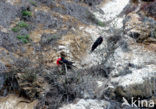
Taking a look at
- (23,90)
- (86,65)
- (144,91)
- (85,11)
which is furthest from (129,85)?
(85,11)

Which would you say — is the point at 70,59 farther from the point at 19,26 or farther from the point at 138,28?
the point at 138,28

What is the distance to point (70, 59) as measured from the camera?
18.5ft

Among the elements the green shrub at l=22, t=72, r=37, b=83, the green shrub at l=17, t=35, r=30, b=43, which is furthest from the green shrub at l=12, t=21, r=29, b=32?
the green shrub at l=22, t=72, r=37, b=83

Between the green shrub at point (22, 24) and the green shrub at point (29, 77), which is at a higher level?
the green shrub at point (22, 24)

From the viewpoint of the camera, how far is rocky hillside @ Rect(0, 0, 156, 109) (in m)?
4.04

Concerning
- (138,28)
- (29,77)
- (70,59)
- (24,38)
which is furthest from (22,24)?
(138,28)

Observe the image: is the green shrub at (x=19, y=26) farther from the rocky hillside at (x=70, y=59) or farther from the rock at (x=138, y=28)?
the rock at (x=138, y=28)

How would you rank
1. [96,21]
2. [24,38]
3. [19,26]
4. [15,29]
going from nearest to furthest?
1. [24,38]
2. [15,29]
3. [19,26]
4. [96,21]

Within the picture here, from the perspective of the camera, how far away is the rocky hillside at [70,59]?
4039 mm

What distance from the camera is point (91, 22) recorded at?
27.7ft

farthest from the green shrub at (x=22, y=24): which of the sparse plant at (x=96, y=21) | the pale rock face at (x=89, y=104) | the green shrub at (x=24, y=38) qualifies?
the pale rock face at (x=89, y=104)

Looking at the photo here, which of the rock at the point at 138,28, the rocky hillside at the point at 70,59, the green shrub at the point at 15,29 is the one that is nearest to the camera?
the rocky hillside at the point at 70,59

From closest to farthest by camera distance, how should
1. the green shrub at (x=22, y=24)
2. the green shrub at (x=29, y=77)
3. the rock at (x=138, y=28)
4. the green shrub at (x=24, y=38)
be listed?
1. the green shrub at (x=29, y=77)
2. the rock at (x=138, y=28)
3. the green shrub at (x=24, y=38)
4. the green shrub at (x=22, y=24)

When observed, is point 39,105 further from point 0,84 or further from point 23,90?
point 0,84
